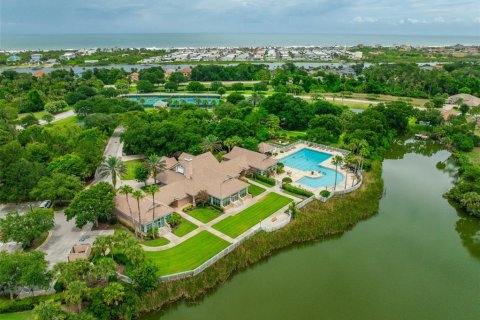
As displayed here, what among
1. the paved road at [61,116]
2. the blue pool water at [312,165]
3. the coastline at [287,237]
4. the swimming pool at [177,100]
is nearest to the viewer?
the coastline at [287,237]

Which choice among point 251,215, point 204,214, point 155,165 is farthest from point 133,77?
point 251,215

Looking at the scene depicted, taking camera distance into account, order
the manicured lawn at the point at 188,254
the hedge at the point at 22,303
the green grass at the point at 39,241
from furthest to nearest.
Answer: the green grass at the point at 39,241, the manicured lawn at the point at 188,254, the hedge at the point at 22,303

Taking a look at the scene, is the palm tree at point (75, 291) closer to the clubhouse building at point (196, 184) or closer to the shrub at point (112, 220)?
the clubhouse building at point (196, 184)

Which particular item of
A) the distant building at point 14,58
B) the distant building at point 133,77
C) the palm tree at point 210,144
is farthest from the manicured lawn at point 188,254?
the distant building at point 14,58

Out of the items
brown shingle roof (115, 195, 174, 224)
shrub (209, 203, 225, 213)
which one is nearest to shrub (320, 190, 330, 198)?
shrub (209, 203, 225, 213)

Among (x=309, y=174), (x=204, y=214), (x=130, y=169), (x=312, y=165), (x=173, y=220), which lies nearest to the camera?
(x=173, y=220)

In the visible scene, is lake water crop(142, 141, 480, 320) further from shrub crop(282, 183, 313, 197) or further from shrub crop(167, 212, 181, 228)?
shrub crop(167, 212, 181, 228)

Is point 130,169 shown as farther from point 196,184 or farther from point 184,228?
point 184,228

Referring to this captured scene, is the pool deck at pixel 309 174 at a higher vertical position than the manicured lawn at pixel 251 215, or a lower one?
higher
